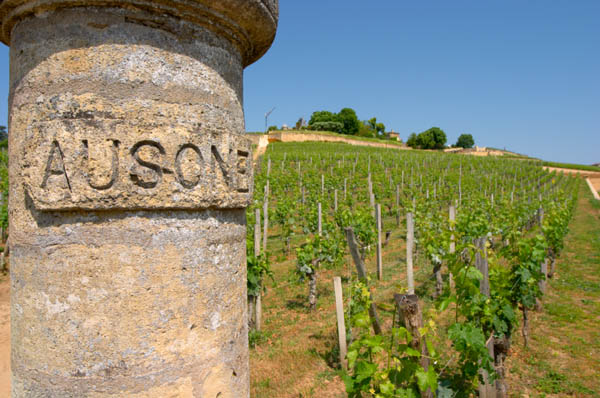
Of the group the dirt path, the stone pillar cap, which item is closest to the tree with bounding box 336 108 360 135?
the dirt path

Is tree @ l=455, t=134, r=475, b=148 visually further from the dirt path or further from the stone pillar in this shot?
the stone pillar

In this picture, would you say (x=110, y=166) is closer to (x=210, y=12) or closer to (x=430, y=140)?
(x=210, y=12)

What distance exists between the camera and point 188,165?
1630 mm

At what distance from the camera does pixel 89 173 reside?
4.87 ft

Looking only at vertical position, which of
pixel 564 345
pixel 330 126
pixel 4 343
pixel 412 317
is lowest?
pixel 4 343

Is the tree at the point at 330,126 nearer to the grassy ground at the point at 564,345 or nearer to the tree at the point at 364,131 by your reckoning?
the tree at the point at 364,131

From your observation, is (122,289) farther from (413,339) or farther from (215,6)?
(413,339)

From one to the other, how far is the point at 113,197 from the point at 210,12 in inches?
37.6

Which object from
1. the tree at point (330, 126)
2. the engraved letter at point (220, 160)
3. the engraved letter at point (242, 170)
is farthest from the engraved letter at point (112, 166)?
the tree at point (330, 126)

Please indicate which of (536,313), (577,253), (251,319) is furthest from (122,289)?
(577,253)

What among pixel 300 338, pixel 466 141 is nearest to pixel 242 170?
pixel 300 338

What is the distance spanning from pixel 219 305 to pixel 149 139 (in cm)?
83

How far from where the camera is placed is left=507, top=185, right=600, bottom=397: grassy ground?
467 cm

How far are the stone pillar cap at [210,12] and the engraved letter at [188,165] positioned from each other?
61 centimetres
